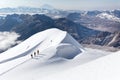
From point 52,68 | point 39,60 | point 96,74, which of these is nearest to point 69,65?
point 52,68

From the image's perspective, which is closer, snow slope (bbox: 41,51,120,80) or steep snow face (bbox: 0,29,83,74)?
snow slope (bbox: 41,51,120,80)

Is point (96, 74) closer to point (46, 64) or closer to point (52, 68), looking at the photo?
point (52, 68)

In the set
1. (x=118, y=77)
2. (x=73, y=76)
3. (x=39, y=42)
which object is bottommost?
(x=39, y=42)

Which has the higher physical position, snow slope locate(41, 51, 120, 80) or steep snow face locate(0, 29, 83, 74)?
snow slope locate(41, 51, 120, 80)

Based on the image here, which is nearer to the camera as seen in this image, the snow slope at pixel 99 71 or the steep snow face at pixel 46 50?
the snow slope at pixel 99 71

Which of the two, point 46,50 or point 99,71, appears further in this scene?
point 46,50

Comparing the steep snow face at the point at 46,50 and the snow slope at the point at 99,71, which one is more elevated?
the snow slope at the point at 99,71

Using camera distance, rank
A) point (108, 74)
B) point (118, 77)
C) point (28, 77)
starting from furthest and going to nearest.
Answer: point (28, 77) → point (108, 74) → point (118, 77)

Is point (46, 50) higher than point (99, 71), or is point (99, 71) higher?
point (99, 71)
